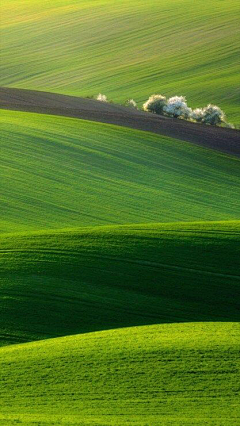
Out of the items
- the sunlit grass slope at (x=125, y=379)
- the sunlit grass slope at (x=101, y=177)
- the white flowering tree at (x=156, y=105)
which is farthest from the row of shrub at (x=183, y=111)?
the sunlit grass slope at (x=125, y=379)

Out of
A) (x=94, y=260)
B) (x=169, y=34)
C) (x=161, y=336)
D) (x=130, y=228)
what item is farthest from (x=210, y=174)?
(x=169, y=34)

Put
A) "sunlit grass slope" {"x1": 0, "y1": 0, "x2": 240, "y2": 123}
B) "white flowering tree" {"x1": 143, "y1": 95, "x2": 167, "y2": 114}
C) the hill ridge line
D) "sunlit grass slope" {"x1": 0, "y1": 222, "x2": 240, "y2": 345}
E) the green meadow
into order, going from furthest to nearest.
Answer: "sunlit grass slope" {"x1": 0, "y1": 0, "x2": 240, "y2": 123} < "white flowering tree" {"x1": 143, "y1": 95, "x2": 167, "y2": 114} < the hill ridge line < "sunlit grass slope" {"x1": 0, "y1": 222, "x2": 240, "y2": 345} < the green meadow

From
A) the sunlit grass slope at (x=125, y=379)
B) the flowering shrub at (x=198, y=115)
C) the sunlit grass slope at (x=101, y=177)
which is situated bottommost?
the sunlit grass slope at (x=125, y=379)

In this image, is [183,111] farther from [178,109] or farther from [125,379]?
[125,379]

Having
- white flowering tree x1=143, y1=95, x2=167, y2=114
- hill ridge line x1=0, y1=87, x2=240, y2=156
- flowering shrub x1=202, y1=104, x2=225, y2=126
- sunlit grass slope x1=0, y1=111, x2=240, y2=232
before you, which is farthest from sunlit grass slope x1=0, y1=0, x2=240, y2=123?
sunlit grass slope x1=0, y1=111, x2=240, y2=232

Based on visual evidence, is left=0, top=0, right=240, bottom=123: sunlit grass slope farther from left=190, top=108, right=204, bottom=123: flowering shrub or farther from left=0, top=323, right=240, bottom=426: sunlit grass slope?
left=0, top=323, right=240, bottom=426: sunlit grass slope

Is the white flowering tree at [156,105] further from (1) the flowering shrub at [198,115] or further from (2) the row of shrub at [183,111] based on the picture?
(1) the flowering shrub at [198,115]

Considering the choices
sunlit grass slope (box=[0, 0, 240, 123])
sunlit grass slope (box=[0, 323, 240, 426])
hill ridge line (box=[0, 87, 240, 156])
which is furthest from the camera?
sunlit grass slope (box=[0, 0, 240, 123])
